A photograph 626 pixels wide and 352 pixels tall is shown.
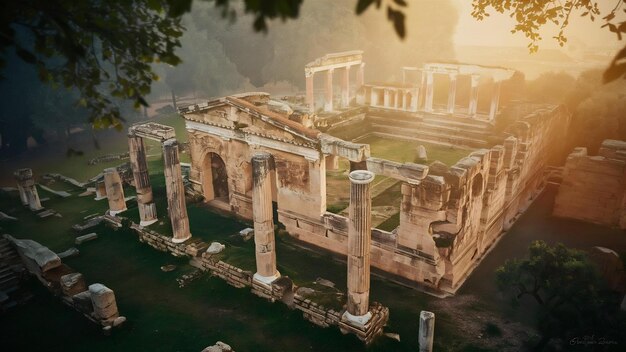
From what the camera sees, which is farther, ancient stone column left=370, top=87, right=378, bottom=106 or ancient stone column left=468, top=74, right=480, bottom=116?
ancient stone column left=370, top=87, right=378, bottom=106

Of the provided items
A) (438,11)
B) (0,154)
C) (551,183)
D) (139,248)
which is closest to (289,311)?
(139,248)

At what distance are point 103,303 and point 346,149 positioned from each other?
762 centimetres

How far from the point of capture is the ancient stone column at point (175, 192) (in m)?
13.9

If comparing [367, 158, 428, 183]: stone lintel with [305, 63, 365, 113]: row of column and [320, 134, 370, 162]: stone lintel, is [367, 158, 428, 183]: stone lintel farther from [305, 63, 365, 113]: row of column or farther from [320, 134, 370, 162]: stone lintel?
[305, 63, 365, 113]: row of column

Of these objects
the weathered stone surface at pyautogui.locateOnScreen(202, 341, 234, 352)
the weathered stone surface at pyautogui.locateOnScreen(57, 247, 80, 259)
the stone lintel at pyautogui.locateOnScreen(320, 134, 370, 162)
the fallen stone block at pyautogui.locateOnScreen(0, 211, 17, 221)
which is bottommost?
the fallen stone block at pyautogui.locateOnScreen(0, 211, 17, 221)

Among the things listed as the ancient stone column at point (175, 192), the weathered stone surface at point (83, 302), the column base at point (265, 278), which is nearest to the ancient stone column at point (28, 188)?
the ancient stone column at point (175, 192)

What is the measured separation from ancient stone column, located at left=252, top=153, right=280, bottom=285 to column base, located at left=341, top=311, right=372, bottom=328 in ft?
8.24

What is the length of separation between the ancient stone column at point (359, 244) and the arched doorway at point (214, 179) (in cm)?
895

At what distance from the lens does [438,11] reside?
3931 centimetres

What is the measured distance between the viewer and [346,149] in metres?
12.1

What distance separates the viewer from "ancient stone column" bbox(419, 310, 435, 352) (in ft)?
30.5

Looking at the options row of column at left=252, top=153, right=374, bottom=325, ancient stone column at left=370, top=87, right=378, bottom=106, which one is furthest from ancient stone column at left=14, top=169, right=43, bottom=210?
ancient stone column at left=370, top=87, right=378, bottom=106

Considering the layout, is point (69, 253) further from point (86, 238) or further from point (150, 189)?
point (150, 189)

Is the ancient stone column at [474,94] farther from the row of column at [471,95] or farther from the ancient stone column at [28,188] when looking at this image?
the ancient stone column at [28,188]
